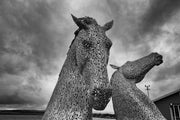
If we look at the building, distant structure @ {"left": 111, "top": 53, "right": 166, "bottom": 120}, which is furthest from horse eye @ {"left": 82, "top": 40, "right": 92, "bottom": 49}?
the building

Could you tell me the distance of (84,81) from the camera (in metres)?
1.82

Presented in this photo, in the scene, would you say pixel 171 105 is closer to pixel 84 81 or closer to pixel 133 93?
pixel 133 93

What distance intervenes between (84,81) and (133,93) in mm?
1821

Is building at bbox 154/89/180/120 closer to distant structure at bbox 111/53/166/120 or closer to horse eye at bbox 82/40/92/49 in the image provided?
distant structure at bbox 111/53/166/120

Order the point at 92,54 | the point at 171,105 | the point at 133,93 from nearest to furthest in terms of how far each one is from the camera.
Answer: the point at 92,54
the point at 133,93
the point at 171,105

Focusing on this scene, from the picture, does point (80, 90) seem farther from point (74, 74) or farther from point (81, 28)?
point (81, 28)

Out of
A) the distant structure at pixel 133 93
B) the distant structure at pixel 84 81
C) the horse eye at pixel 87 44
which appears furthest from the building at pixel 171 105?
the horse eye at pixel 87 44

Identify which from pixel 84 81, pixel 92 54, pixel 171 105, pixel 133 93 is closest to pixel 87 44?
pixel 92 54

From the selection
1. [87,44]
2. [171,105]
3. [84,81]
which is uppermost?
[171,105]

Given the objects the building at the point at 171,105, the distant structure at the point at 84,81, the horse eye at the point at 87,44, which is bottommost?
the distant structure at the point at 84,81

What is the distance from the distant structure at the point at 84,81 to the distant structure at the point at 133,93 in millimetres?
1675

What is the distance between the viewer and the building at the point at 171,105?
1413 cm

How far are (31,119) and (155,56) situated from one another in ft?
13.8

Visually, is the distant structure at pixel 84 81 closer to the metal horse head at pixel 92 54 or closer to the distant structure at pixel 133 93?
the metal horse head at pixel 92 54
